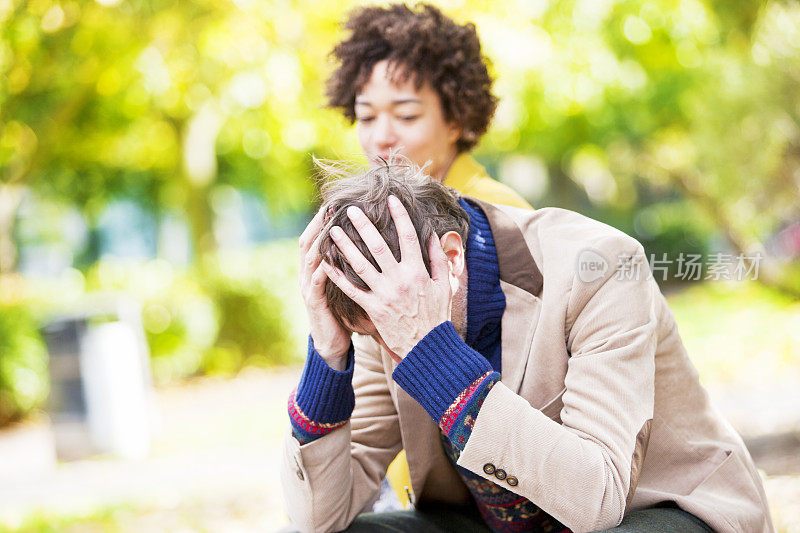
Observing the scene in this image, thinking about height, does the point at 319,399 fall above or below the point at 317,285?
below

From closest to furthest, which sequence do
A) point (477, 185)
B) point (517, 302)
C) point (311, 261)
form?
point (311, 261) → point (517, 302) → point (477, 185)

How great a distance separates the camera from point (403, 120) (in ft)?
10.4

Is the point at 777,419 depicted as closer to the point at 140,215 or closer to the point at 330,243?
the point at 330,243

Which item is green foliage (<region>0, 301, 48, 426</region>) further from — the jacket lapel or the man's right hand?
the jacket lapel

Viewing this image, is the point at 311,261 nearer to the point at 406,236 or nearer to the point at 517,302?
the point at 406,236

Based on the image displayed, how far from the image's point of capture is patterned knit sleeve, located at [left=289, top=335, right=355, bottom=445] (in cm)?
206

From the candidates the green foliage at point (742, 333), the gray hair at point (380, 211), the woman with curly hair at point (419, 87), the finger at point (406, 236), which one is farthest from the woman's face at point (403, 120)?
the green foliage at point (742, 333)

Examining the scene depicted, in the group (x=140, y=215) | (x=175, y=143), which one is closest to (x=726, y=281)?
(x=175, y=143)

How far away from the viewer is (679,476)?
2.03 m

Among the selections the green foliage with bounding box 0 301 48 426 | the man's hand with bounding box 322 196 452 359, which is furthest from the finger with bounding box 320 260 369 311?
the green foliage with bounding box 0 301 48 426

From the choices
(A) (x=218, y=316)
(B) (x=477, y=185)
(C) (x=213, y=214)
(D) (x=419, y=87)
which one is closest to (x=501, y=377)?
(B) (x=477, y=185)

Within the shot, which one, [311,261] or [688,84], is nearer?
[311,261]

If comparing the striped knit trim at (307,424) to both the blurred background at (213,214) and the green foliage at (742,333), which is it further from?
the green foliage at (742,333)

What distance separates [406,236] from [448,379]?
32 cm
